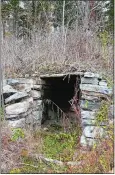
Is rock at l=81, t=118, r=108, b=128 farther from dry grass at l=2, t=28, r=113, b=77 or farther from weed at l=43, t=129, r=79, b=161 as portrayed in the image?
dry grass at l=2, t=28, r=113, b=77

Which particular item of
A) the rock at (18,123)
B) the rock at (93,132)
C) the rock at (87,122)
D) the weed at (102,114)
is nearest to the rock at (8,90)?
the rock at (18,123)

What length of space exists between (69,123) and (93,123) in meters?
0.85

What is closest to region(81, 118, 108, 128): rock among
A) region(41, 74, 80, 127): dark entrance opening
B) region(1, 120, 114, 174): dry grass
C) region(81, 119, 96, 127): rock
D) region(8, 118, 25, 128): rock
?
region(81, 119, 96, 127): rock

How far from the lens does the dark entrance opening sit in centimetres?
551

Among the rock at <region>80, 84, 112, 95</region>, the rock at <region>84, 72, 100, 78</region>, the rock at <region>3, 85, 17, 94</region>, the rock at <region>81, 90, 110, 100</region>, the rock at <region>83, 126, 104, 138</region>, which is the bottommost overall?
the rock at <region>83, 126, 104, 138</region>

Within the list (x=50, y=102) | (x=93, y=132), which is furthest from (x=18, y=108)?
(x=93, y=132)

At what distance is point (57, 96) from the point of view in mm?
6246

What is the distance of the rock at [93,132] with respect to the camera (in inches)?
158

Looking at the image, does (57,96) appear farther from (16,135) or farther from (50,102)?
(16,135)

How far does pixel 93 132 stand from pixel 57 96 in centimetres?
206

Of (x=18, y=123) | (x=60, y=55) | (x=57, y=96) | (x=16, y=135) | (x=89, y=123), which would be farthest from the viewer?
(x=57, y=96)

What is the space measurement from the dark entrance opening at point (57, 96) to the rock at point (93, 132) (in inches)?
34.9

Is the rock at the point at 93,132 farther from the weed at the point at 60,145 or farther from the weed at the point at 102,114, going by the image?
the weed at the point at 60,145

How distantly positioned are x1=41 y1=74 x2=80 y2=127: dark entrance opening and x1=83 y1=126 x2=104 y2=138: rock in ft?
2.91
